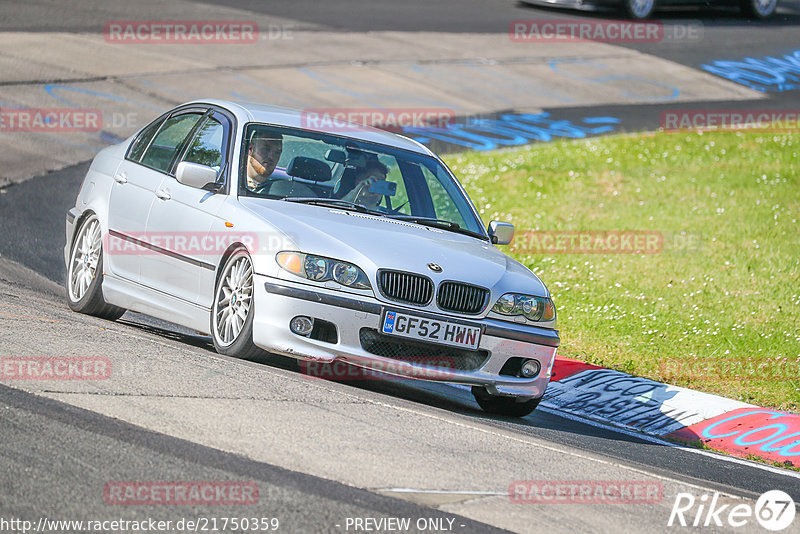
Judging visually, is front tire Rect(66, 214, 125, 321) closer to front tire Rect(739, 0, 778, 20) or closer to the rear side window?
the rear side window

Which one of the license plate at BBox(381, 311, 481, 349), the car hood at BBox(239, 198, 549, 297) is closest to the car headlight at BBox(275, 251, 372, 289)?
the car hood at BBox(239, 198, 549, 297)

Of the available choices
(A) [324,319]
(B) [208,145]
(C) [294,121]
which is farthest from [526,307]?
(B) [208,145]

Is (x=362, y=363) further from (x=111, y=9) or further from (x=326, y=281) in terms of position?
(x=111, y=9)

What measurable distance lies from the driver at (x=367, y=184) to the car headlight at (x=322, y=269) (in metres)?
1.03

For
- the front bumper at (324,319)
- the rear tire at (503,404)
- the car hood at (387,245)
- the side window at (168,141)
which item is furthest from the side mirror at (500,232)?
the side window at (168,141)

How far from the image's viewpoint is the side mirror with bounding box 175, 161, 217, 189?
7613mm

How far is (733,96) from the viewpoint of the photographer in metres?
23.7

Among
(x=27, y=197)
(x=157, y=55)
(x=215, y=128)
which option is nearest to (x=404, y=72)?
(x=157, y=55)

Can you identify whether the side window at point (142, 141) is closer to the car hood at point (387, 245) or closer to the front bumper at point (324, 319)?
the car hood at point (387, 245)

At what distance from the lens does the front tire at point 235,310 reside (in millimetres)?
7086

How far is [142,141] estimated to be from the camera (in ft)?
29.5

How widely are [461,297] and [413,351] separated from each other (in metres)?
0.44

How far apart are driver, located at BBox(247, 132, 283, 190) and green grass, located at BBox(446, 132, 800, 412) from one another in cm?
332

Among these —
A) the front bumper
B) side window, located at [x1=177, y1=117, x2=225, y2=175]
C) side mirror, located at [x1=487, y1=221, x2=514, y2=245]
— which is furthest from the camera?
side mirror, located at [x1=487, y1=221, x2=514, y2=245]
